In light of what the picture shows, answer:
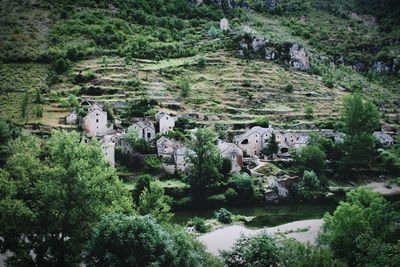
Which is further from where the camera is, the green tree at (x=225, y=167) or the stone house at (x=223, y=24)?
the stone house at (x=223, y=24)

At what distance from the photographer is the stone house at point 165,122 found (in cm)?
6900

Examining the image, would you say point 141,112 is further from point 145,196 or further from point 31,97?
point 145,196

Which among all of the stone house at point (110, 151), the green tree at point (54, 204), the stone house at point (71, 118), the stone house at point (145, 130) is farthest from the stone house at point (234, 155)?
the green tree at point (54, 204)

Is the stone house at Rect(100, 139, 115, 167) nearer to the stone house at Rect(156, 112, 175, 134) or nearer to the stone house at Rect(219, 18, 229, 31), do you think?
the stone house at Rect(156, 112, 175, 134)

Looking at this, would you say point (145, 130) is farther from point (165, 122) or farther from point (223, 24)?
point (223, 24)

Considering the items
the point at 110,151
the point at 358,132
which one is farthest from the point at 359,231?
the point at 358,132

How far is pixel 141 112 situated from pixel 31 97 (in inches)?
729

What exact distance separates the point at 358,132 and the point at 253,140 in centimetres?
1532

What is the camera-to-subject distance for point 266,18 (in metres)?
144

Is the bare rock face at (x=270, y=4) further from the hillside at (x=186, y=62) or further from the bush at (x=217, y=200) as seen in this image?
the bush at (x=217, y=200)

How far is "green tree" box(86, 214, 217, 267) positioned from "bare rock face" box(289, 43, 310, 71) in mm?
88083

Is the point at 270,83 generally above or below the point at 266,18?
below

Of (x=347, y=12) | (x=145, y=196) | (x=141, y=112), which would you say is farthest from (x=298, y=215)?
(x=347, y=12)

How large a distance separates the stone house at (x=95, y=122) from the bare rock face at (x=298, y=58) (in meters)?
55.1
